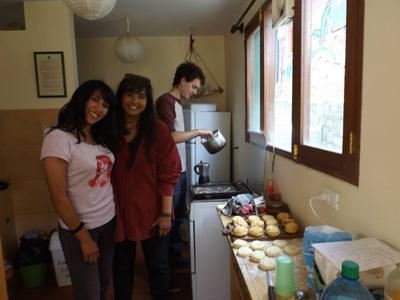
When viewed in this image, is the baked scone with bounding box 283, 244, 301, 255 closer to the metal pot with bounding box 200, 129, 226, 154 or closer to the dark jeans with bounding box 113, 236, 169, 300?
the dark jeans with bounding box 113, 236, 169, 300

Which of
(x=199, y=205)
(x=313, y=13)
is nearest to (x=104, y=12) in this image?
(x=313, y=13)

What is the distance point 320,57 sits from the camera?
1.32m

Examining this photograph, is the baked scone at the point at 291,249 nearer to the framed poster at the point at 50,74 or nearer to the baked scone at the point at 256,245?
the baked scone at the point at 256,245

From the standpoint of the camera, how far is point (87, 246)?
1.20 m

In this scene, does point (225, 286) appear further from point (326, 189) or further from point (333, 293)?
point (333, 293)

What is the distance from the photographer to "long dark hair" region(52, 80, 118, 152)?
1.19m

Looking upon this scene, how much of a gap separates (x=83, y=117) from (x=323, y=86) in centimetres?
103

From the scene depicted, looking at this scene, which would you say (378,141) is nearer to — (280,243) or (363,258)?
(363,258)

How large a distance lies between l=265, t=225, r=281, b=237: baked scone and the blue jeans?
835mm

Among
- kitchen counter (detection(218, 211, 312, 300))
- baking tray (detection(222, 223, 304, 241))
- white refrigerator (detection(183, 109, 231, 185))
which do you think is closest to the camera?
kitchen counter (detection(218, 211, 312, 300))

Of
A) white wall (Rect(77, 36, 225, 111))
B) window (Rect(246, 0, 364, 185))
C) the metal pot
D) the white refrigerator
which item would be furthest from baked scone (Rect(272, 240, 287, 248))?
white wall (Rect(77, 36, 225, 111))

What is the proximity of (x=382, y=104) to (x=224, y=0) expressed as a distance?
6.31 ft

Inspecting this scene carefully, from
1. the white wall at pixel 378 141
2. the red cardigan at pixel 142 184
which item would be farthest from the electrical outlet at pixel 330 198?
the red cardigan at pixel 142 184

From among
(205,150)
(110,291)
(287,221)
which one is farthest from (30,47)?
(287,221)
